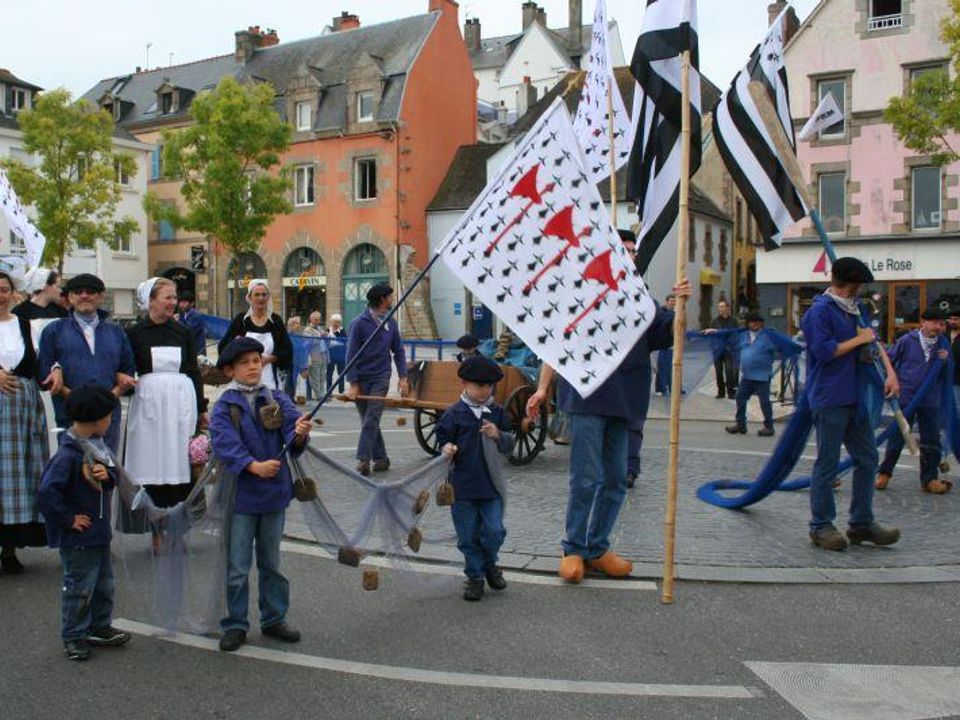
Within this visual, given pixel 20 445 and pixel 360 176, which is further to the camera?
pixel 360 176

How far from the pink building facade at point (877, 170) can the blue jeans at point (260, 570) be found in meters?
29.1

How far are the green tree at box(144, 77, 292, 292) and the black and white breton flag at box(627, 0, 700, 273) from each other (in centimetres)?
3233

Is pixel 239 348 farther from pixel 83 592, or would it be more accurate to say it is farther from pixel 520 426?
pixel 520 426

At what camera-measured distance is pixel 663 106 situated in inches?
242

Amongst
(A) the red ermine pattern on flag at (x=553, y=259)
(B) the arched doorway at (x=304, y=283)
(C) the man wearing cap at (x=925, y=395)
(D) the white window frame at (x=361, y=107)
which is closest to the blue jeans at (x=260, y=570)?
(A) the red ermine pattern on flag at (x=553, y=259)

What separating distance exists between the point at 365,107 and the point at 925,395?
38274 mm

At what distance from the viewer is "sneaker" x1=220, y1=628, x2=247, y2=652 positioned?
4.89m

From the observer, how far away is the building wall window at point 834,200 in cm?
3272

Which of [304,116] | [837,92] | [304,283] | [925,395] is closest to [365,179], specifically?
[304,116]

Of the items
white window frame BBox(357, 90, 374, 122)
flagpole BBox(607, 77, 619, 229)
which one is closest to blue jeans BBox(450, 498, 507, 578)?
flagpole BBox(607, 77, 619, 229)

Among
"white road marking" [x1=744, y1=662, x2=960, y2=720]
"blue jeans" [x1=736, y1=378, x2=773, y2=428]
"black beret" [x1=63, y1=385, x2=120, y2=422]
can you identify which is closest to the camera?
"white road marking" [x1=744, y1=662, x2=960, y2=720]

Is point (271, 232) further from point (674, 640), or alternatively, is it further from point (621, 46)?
point (674, 640)

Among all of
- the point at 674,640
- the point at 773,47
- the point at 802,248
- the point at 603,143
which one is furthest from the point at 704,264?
the point at 674,640

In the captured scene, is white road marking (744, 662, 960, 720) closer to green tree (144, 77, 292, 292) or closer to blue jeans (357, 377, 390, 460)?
blue jeans (357, 377, 390, 460)
